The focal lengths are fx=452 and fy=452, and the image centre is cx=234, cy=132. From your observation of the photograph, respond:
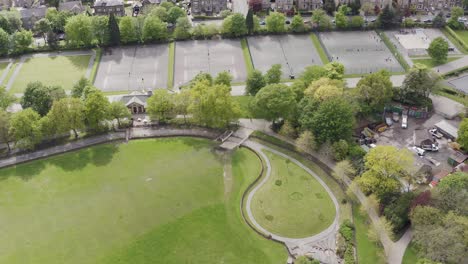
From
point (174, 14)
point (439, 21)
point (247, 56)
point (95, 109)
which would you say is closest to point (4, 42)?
→ point (174, 14)

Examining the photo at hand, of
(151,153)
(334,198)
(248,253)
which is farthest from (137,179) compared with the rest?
(334,198)

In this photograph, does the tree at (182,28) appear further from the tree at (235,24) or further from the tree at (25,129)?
the tree at (25,129)

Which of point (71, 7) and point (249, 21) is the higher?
point (71, 7)

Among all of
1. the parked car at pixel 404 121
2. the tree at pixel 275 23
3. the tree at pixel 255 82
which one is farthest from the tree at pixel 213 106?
the tree at pixel 275 23

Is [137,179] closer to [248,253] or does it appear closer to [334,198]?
[248,253]

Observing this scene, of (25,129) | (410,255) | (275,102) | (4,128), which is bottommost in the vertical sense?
(410,255)

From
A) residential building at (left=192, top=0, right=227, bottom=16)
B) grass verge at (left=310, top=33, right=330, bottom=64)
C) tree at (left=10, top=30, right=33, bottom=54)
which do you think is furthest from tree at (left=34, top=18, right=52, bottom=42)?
grass verge at (left=310, top=33, right=330, bottom=64)

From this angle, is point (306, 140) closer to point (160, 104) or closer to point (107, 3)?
point (160, 104)

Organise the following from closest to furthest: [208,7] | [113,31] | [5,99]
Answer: [5,99], [113,31], [208,7]
